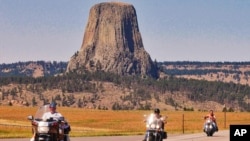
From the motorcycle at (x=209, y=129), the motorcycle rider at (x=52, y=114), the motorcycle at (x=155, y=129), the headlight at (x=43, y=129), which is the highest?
the motorcycle rider at (x=52, y=114)

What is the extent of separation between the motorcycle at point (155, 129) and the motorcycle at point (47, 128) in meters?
5.31

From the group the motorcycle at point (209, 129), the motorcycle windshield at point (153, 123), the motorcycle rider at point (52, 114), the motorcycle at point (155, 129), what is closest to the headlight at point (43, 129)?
the motorcycle rider at point (52, 114)

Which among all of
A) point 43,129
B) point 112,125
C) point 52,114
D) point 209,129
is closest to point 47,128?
point 43,129

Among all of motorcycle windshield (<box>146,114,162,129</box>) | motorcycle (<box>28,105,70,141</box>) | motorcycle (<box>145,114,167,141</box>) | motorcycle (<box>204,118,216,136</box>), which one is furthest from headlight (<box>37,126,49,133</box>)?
motorcycle (<box>204,118,216,136</box>)

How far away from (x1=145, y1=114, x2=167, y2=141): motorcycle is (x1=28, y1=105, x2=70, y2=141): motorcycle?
5309mm

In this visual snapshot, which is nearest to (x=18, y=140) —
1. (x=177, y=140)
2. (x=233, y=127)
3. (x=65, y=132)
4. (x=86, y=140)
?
(x=86, y=140)

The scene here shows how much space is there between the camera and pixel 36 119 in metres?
21.3

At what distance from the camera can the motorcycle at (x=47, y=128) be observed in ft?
68.5

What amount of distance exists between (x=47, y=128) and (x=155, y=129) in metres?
6.34

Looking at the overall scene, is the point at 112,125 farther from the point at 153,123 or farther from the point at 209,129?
the point at 153,123

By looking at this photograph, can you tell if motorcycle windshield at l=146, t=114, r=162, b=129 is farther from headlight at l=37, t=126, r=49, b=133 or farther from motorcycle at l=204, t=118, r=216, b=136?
motorcycle at l=204, t=118, r=216, b=136

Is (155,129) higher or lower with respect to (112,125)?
higher

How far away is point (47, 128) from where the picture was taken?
68.6ft

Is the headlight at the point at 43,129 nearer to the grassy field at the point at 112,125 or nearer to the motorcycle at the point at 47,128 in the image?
the motorcycle at the point at 47,128
